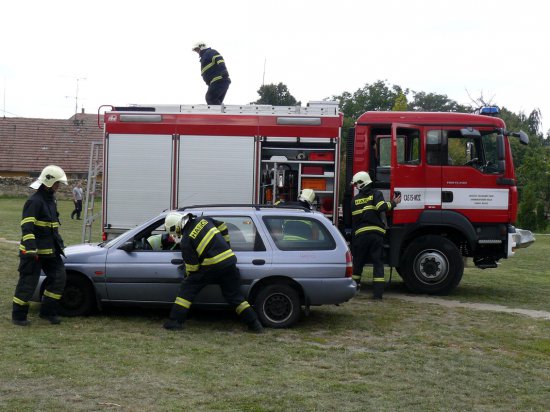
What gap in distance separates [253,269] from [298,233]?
2.33ft

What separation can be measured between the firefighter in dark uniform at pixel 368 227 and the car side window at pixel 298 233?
7.51ft

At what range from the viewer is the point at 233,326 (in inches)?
359

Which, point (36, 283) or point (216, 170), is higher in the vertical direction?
point (216, 170)

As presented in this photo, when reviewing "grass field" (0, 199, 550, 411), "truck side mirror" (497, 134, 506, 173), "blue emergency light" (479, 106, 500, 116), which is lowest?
"grass field" (0, 199, 550, 411)

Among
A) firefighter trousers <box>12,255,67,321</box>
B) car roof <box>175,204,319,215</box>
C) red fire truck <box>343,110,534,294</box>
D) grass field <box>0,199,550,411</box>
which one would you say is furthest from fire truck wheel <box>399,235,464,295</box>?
firefighter trousers <box>12,255,67,321</box>

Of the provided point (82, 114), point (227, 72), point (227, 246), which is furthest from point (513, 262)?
point (82, 114)

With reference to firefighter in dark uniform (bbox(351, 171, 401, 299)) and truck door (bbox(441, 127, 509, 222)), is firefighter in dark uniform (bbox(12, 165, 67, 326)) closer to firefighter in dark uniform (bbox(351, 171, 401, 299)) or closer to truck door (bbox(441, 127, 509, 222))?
firefighter in dark uniform (bbox(351, 171, 401, 299))

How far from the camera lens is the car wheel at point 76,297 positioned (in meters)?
9.26

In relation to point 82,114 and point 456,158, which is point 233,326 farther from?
point 82,114

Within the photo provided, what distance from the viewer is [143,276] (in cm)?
905

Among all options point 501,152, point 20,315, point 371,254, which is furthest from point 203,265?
point 501,152

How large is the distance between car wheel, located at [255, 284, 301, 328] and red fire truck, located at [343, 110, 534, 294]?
11.2 feet

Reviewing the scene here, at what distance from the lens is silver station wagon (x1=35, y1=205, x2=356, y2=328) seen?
29.3ft

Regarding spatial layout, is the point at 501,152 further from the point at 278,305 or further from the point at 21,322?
the point at 21,322
